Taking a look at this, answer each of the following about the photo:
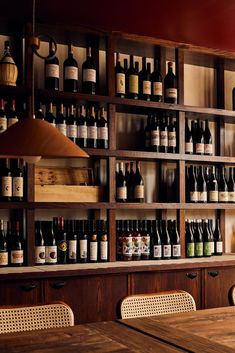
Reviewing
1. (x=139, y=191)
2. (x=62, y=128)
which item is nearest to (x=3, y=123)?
(x=62, y=128)

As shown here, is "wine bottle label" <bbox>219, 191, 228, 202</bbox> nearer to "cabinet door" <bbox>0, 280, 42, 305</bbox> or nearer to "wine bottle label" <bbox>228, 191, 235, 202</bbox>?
"wine bottle label" <bbox>228, 191, 235, 202</bbox>

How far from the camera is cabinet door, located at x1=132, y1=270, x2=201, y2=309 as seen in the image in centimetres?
382

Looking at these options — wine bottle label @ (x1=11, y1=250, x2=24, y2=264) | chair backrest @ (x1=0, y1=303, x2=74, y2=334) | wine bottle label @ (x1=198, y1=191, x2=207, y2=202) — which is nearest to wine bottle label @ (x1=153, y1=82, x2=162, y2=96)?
wine bottle label @ (x1=198, y1=191, x2=207, y2=202)

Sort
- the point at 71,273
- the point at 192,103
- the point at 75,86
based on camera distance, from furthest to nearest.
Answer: the point at 192,103 < the point at 75,86 < the point at 71,273

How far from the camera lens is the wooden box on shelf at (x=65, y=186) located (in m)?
3.87

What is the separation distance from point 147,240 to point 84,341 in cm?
239

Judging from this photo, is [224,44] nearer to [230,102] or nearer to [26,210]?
[230,102]

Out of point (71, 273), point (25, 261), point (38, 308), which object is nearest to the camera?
point (38, 308)

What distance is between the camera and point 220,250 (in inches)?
180

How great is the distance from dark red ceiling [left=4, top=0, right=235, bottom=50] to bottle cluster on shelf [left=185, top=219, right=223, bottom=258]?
156 centimetres

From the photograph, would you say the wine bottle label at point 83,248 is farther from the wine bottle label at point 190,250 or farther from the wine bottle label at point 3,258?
the wine bottle label at point 190,250

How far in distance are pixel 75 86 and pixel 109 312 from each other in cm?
169

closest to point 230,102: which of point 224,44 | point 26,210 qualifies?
point 224,44

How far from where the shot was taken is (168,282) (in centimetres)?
393
